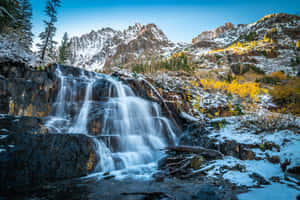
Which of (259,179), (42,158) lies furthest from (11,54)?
(259,179)

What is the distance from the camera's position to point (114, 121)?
10.1 meters

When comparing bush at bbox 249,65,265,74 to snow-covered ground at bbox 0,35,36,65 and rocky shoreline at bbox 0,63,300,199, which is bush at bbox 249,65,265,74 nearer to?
rocky shoreline at bbox 0,63,300,199

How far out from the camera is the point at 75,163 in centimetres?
539

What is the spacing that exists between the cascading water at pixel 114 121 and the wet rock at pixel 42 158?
80 centimetres

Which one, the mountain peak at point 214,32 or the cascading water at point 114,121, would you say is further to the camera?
the mountain peak at point 214,32

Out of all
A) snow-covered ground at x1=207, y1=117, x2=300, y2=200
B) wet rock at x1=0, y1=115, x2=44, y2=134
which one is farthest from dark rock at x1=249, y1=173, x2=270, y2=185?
wet rock at x1=0, y1=115, x2=44, y2=134

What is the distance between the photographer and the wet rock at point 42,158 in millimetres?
4367

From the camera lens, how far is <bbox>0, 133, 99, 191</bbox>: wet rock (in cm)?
437

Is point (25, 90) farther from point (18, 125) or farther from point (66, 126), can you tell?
point (18, 125)

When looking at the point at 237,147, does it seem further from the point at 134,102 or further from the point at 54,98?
the point at 54,98

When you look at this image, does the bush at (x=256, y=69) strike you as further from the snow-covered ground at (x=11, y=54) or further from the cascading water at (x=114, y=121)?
the snow-covered ground at (x=11, y=54)

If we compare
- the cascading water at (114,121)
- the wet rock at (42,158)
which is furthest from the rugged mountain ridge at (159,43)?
the wet rock at (42,158)

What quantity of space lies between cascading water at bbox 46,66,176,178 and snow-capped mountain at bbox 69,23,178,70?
8482 centimetres

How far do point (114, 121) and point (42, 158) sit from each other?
17.4 feet
